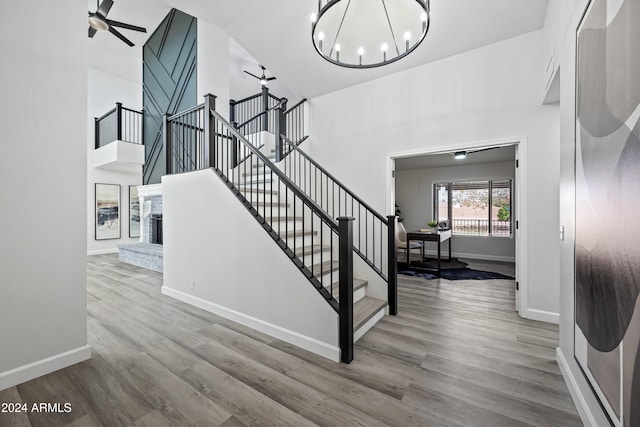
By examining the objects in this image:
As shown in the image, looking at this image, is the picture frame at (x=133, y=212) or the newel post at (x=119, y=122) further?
the picture frame at (x=133, y=212)

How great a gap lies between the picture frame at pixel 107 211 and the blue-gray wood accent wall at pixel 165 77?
1.75 meters

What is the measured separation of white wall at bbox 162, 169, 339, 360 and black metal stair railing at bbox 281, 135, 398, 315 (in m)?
1.26

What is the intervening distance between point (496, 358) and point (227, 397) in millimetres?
2126

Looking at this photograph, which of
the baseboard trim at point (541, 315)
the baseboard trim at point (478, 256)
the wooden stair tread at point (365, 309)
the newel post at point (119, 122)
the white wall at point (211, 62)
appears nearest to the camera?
the wooden stair tread at point (365, 309)

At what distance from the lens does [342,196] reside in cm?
432

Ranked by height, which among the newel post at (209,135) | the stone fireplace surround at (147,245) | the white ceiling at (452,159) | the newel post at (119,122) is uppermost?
the newel post at (119,122)

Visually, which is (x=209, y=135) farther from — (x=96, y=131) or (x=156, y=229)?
(x=96, y=131)

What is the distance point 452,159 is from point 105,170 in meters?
9.39

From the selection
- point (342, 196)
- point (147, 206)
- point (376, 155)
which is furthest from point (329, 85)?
point (147, 206)

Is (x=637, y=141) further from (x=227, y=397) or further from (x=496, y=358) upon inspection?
(x=227, y=397)

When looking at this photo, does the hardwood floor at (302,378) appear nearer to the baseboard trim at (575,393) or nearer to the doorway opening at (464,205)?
the baseboard trim at (575,393)

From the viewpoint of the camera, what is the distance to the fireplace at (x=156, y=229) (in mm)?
6418

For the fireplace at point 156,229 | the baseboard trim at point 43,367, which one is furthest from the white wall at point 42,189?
the fireplace at point 156,229

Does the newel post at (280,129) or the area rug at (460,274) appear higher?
the newel post at (280,129)
